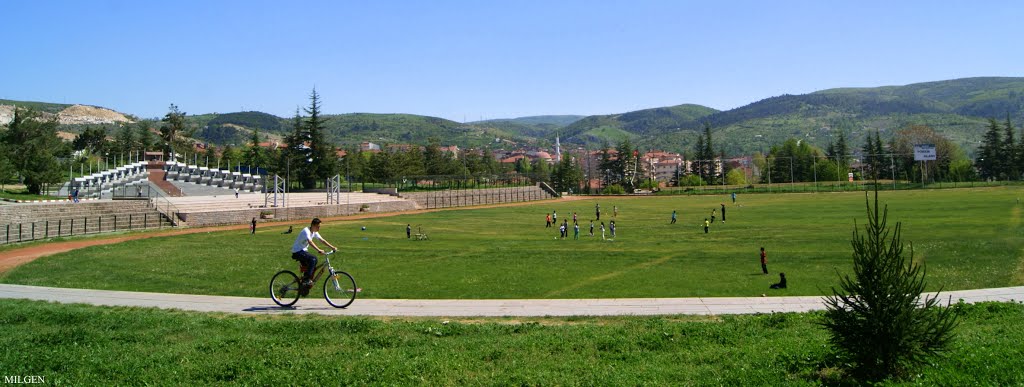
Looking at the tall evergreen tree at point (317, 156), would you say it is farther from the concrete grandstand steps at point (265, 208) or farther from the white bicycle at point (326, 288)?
the white bicycle at point (326, 288)

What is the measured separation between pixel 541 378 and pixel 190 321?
25.5 ft

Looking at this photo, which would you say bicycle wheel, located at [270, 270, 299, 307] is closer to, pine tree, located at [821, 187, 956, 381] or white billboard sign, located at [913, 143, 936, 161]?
pine tree, located at [821, 187, 956, 381]

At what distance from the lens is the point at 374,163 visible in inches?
4646

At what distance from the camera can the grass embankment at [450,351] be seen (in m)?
7.76

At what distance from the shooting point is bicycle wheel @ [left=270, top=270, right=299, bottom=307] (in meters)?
14.5

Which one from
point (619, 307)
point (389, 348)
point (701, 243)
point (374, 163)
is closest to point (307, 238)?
point (389, 348)

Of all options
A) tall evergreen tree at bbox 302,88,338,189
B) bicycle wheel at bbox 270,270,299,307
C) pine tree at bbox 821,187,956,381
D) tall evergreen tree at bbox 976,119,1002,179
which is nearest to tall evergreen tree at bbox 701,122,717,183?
tall evergreen tree at bbox 976,119,1002,179

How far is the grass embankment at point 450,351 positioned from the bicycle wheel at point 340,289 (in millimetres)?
2440

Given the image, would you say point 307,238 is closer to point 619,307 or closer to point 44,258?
point 619,307

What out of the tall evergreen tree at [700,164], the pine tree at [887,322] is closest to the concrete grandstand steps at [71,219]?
the pine tree at [887,322]

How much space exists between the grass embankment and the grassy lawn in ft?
9.66

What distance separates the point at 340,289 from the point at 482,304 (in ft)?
11.4

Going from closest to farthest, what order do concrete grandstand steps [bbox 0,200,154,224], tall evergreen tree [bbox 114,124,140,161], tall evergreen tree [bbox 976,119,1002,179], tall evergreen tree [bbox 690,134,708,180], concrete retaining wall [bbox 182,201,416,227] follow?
concrete grandstand steps [bbox 0,200,154,224]
concrete retaining wall [bbox 182,201,416,227]
tall evergreen tree [bbox 114,124,140,161]
tall evergreen tree [bbox 976,119,1002,179]
tall evergreen tree [bbox 690,134,708,180]

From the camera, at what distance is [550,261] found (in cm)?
2581
